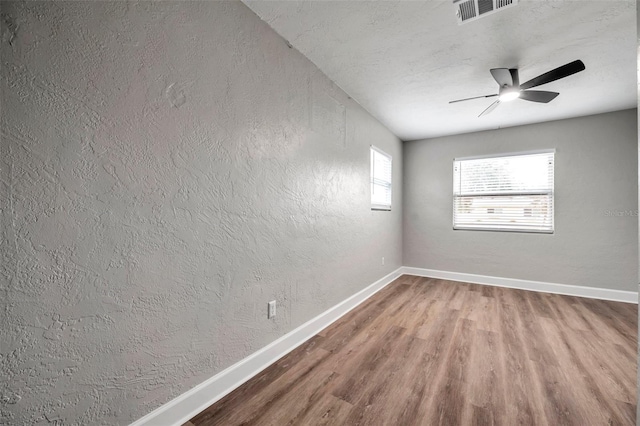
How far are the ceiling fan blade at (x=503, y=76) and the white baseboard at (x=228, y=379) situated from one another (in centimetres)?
271

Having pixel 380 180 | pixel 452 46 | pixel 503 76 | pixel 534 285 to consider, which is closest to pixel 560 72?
pixel 503 76

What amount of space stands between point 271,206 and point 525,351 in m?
2.45

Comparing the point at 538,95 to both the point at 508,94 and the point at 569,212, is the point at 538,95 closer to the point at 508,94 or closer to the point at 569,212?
the point at 508,94

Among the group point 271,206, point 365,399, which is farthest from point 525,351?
point 271,206

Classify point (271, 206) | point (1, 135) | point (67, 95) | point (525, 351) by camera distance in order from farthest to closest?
point (525, 351), point (271, 206), point (67, 95), point (1, 135)

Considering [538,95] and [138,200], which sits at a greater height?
[538,95]

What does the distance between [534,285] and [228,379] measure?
4443 millimetres

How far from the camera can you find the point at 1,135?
0.84 m

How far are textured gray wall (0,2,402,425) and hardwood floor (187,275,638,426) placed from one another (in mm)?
396

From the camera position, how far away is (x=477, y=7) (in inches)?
66.6

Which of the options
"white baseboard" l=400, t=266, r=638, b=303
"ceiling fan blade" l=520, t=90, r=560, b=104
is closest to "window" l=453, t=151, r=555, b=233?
"white baseboard" l=400, t=266, r=638, b=303

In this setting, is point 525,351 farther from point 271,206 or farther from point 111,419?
point 111,419

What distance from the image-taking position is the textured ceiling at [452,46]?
174 centimetres

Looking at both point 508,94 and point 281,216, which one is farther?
point 508,94
